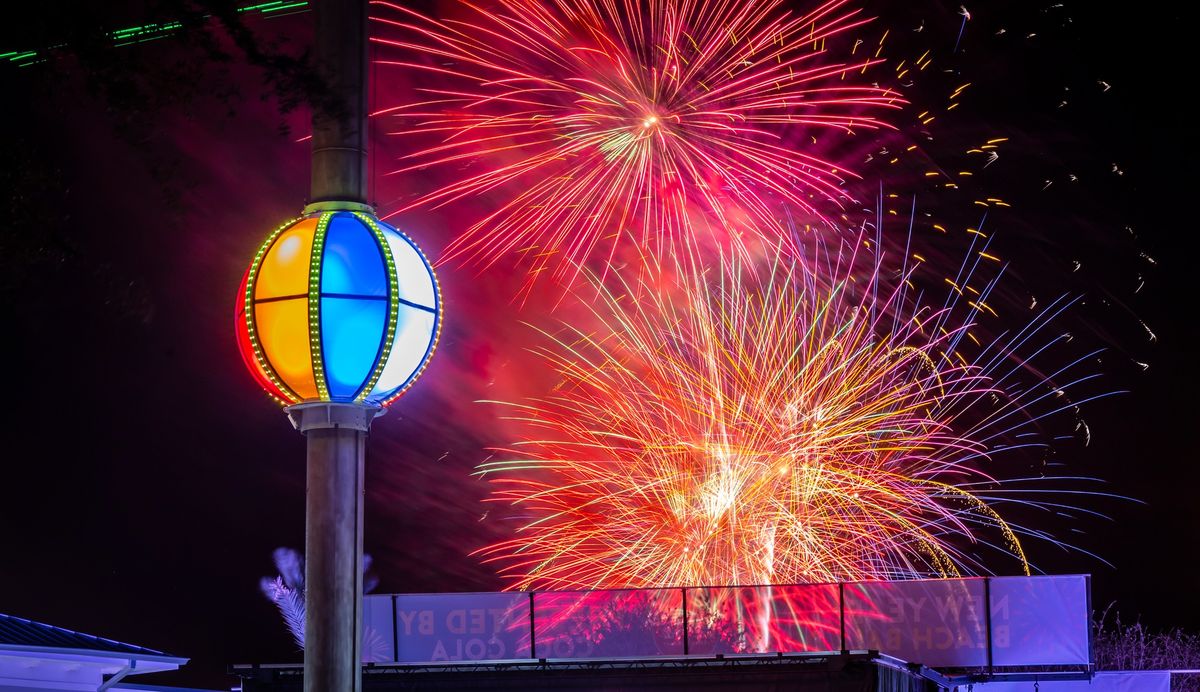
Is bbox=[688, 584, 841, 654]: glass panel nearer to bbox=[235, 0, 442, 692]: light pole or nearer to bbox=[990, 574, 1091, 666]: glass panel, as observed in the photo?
bbox=[990, 574, 1091, 666]: glass panel

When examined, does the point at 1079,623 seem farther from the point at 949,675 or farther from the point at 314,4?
the point at 314,4

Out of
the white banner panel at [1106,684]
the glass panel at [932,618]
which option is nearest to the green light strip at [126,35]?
the glass panel at [932,618]

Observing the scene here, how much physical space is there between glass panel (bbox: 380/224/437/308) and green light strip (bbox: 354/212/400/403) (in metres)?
0.04

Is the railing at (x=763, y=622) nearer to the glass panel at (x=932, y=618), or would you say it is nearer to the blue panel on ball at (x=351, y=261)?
the glass panel at (x=932, y=618)

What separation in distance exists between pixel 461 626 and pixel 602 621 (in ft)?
5.53

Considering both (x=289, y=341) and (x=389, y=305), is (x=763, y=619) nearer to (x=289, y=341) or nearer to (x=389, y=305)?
(x=389, y=305)

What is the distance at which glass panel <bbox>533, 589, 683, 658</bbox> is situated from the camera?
627 inches

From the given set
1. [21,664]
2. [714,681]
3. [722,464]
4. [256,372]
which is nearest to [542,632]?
[714,681]

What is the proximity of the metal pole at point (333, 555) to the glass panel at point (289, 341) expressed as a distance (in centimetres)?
27

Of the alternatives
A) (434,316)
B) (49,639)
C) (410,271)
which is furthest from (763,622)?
(410,271)

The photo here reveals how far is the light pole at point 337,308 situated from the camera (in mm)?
7039

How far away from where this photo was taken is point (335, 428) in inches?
280

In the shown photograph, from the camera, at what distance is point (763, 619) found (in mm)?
16141

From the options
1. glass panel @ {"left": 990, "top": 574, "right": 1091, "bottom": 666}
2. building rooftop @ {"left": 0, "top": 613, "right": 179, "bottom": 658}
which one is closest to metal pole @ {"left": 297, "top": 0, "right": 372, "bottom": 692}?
building rooftop @ {"left": 0, "top": 613, "right": 179, "bottom": 658}
